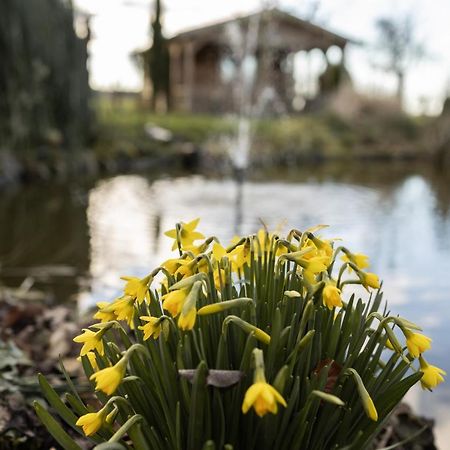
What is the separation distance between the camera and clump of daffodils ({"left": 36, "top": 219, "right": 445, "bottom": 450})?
1.14 m

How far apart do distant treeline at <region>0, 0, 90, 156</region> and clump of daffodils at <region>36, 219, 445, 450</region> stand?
10.9 metres

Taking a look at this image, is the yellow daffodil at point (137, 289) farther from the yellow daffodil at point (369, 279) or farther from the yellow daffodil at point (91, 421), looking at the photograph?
the yellow daffodil at point (369, 279)

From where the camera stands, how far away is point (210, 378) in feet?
3.63

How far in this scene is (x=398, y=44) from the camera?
3609 centimetres

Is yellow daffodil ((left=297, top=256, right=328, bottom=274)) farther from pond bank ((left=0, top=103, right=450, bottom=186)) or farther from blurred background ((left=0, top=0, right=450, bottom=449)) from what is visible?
pond bank ((left=0, top=103, right=450, bottom=186))

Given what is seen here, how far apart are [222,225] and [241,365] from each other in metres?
5.93

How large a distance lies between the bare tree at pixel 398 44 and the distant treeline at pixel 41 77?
26.9m

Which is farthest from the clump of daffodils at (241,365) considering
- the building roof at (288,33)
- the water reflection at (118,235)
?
the building roof at (288,33)

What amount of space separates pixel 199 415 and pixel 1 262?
4.48 meters

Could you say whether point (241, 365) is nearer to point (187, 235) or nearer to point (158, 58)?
point (187, 235)

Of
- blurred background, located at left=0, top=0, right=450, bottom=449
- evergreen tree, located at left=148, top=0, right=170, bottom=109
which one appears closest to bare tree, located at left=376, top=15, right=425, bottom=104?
blurred background, located at left=0, top=0, right=450, bottom=449

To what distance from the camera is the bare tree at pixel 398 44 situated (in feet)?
117

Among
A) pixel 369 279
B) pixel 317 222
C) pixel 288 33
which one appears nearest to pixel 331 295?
pixel 369 279

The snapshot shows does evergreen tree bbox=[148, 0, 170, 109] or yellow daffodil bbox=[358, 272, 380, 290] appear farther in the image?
evergreen tree bbox=[148, 0, 170, 109]
